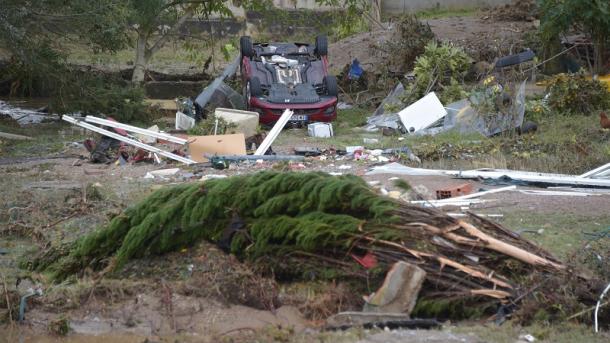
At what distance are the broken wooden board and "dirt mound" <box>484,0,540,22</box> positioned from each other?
13.3 m

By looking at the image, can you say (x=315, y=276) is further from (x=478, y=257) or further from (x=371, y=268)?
(x=478, y=257)

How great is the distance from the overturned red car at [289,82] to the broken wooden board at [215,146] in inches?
143

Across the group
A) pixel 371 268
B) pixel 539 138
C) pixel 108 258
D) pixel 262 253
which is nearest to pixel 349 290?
pixel 371 268

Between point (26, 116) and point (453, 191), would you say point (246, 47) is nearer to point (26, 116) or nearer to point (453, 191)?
point (26, 116)

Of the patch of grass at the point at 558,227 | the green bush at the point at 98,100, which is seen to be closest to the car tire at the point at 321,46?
the green bush at the point at 98,100

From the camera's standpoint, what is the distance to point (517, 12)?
989 inches

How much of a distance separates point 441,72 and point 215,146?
6446 millimetres

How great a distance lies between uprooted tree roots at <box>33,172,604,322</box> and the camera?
6.68 meters

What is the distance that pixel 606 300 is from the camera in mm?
6508

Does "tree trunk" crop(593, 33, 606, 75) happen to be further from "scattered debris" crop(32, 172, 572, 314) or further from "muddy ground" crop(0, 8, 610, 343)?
"scattered debris" crop(32, 172, 572, 314)

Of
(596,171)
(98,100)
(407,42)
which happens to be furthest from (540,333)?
(407,42)

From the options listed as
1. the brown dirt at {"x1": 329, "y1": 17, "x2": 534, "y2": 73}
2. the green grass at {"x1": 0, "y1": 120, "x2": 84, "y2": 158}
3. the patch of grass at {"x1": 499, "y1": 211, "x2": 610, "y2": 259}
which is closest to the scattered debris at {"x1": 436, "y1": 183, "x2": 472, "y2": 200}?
the patch of grass at {"x1": 499, "y1": 211, "x2": 610, "y2": 259}

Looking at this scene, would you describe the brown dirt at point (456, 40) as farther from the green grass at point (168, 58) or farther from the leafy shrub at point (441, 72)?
the green grass at point (168, 58)

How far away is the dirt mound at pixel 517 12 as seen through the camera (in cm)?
2477
